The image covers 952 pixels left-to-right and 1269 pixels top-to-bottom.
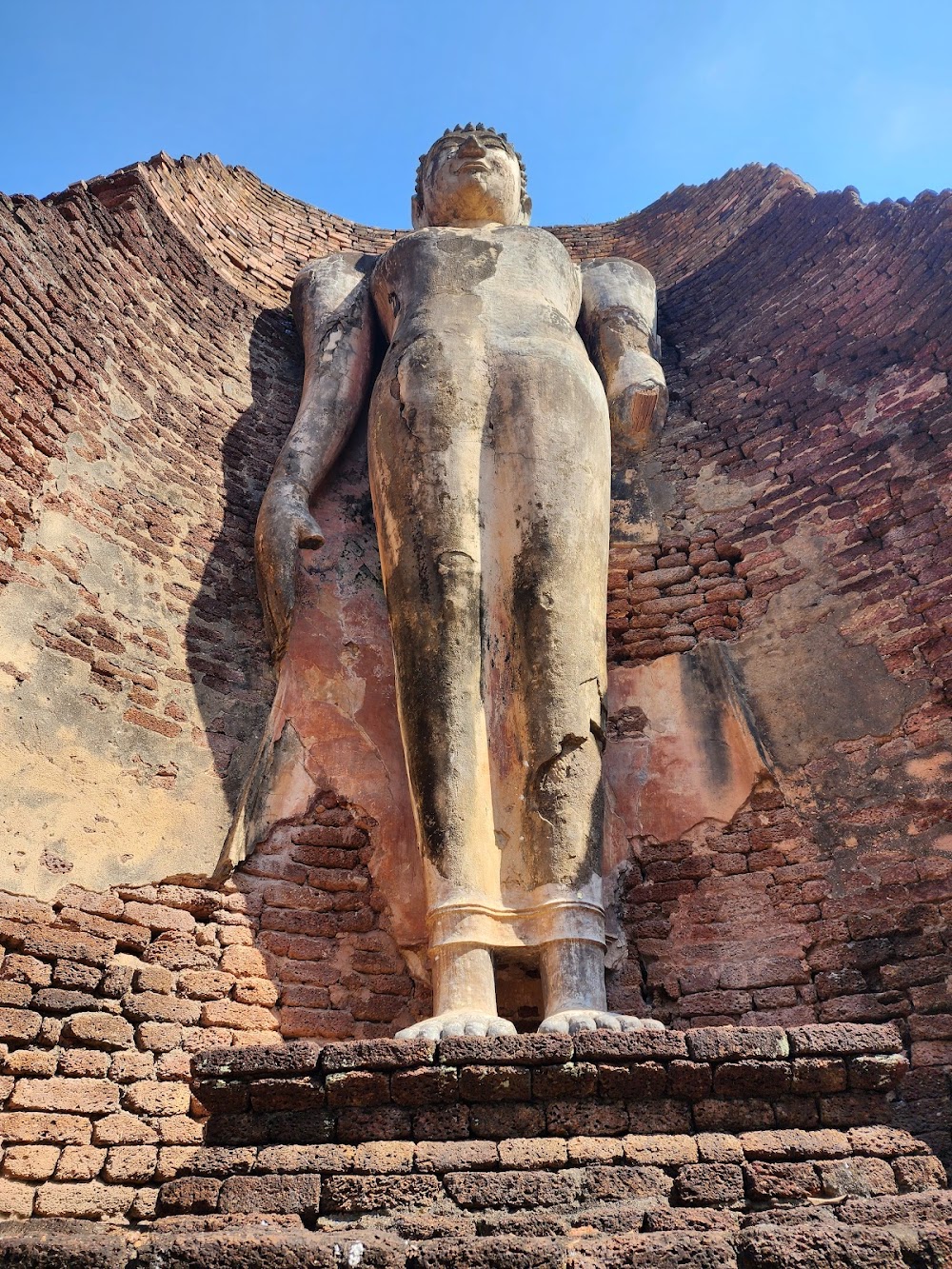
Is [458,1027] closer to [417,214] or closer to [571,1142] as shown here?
[571,1142]

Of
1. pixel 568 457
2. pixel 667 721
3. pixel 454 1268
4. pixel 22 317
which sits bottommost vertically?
pixel 454 1268

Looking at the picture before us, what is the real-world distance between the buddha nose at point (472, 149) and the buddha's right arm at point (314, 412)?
0.80 metres

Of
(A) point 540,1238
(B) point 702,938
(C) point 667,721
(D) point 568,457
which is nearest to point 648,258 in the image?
(D) point 568,457

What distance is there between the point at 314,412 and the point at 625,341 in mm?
1660

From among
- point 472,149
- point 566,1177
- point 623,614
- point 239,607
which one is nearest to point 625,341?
point 472,149

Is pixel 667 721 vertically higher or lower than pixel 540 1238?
higher

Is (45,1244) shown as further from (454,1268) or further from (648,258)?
(648,258)

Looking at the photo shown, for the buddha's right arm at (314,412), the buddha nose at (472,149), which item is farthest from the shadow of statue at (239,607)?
the buddha nose at (472,149)

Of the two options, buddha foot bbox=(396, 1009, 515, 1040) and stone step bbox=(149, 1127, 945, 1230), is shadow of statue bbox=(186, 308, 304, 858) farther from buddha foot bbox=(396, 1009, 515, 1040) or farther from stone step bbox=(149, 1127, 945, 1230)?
stone step bbox=(149, 1127, 945, 1230)

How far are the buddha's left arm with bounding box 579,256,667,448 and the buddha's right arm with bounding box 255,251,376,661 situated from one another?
3.92 feet

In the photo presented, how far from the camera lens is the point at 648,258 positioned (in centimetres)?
773

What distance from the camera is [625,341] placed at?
19.4 feet

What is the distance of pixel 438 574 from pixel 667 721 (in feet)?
4.31

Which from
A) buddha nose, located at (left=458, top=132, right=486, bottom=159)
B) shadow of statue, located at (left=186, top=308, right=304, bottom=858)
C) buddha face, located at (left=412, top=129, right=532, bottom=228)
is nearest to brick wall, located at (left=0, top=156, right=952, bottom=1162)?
shadow of statue, located at (left=186, top=308, right=304, bottom=858)
